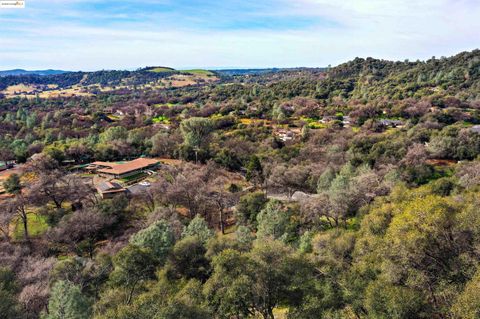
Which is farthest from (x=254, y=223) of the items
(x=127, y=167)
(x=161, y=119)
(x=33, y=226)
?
(x=161, y=119)

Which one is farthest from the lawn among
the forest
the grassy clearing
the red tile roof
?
the grassy clearing

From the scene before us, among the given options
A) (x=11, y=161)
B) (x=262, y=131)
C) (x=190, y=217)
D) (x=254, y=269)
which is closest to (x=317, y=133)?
(x=262, y=131)

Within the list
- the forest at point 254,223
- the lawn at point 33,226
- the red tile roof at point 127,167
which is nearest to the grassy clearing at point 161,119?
the forest at point 254,223

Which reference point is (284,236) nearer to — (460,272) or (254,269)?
(254,269)

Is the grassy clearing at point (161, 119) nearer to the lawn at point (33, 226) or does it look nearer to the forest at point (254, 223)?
the forest at point (254, 223)

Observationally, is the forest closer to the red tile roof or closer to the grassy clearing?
the red tile roof
